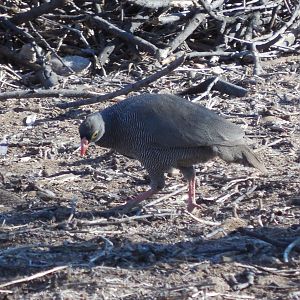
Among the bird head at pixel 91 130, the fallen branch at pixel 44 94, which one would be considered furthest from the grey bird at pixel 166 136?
the fallen branch at pixel 44 94

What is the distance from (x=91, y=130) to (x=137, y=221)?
0.87 m

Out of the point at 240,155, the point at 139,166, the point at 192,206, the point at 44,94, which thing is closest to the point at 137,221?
the point at 192,206

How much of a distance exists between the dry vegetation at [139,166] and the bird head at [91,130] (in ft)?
Result: 1.63

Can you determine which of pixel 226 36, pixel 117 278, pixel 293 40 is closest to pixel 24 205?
pixel 117 278

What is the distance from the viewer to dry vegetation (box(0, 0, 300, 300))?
5.91 metres

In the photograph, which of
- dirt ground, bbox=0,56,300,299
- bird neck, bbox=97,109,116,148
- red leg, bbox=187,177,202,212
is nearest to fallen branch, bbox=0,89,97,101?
dirt ground, bbox=0,56,300,299

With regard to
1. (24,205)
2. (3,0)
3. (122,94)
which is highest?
(3,0)

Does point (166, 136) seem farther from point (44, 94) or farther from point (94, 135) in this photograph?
point (44, 94)

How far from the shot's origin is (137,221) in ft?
22.9

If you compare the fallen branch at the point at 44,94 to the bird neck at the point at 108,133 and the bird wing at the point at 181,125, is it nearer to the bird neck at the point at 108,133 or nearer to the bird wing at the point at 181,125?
the bird neck at the point at 108,133

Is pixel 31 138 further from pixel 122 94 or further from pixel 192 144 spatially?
pixel 192 144

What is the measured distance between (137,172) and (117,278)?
99.1 inches

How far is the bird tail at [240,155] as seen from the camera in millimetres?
7238

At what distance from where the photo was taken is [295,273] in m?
5.88
